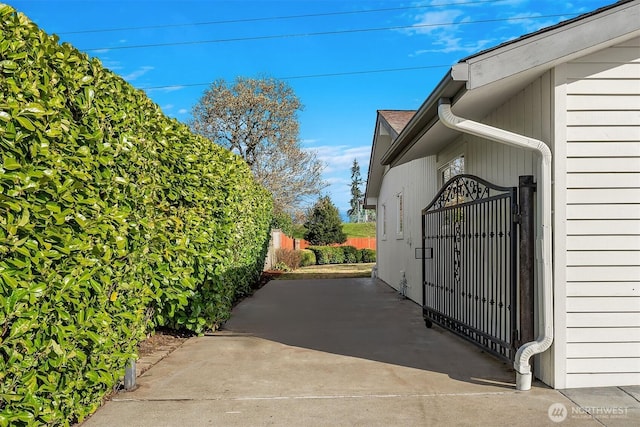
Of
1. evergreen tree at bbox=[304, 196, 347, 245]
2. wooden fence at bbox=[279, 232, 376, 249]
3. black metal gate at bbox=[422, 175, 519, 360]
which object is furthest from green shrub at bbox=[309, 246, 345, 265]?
black metal gate at bbox=[422, 175, 519, 360]

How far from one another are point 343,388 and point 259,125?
21972 millimetres

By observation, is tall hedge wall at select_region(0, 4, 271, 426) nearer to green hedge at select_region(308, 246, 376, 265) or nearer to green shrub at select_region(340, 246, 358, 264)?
green hedge at select_region(308, 246, 376, 265)

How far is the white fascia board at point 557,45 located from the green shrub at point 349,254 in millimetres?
26424

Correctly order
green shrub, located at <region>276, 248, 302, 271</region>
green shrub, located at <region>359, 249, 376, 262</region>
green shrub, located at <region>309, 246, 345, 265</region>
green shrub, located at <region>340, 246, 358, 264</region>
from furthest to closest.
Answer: green shrub, located at <region>359, 249, 376, 262</region>
green shrub, located at <region>340, 246, 358, 264</region>
green shrub, located at <region>309, 246, 345, 265</region>
green shrub, located at <region>276, 248, 302, 271</region>

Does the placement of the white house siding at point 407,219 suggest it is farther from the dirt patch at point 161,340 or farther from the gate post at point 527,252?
the dirt patch at point 161,340

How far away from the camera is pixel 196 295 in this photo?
6.37 meters

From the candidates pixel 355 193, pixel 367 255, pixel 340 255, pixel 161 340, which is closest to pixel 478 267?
pixel 161 340

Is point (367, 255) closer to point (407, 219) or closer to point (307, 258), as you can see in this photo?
point (307, 258)

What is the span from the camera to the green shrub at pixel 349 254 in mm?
30625

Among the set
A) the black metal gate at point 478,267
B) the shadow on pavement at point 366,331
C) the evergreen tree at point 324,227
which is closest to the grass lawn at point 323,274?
the shadow on pavement at point 366,331

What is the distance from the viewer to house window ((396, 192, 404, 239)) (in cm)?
1236

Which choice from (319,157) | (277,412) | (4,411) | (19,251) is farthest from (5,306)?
(319,157)

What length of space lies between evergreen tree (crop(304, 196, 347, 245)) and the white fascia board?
95.1 ft

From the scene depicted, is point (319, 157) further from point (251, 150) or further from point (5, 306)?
point (5, 306)
